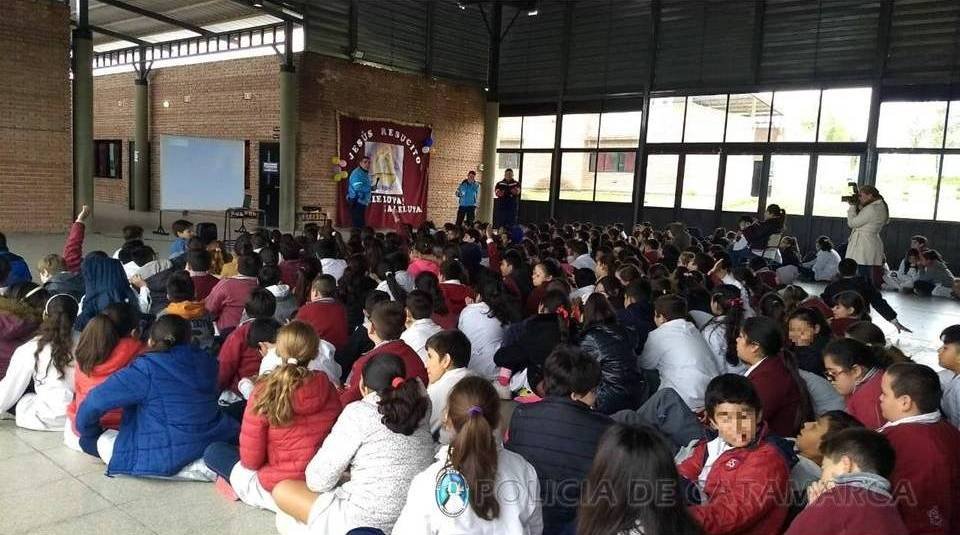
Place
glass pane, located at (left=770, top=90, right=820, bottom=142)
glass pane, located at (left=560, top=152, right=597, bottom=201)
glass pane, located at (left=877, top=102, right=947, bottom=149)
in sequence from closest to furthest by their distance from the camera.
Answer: glass pane, located at (left=877, top=102, right=947, bottom=149) < glass pane, located at (left=770, top=90, right=820, bottom=142) < glass pane, located at (left=560, top=152, right=597, bottom=201)

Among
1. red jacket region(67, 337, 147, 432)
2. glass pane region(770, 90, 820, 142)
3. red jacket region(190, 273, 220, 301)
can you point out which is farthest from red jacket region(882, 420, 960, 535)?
glass pane region(770, 90, 820, 142)

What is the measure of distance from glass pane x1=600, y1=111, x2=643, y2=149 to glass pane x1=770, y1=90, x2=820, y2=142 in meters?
2.84

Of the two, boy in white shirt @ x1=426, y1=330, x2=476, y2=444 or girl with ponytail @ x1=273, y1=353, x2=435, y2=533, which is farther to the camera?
boy in white shirt @ x1=426, y1=330, x2=476, y2=444

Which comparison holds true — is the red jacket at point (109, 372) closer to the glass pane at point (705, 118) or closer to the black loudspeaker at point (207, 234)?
the black loudspeaker at point (207, 234)

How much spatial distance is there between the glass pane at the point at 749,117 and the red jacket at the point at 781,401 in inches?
452

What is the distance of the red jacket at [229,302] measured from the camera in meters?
4.77

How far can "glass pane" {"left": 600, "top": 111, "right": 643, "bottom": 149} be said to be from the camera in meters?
15.2

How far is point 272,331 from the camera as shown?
11.4 ft

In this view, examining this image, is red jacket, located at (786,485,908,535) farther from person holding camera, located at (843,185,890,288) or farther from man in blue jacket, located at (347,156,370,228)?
man in blue jacket, located at (347,156,370,228)

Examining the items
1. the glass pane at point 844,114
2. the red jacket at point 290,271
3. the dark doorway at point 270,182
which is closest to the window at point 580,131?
the glass pane at point 844,114

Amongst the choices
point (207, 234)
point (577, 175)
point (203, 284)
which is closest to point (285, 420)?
point (203, 284)

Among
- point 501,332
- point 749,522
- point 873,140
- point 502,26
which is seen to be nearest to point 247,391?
point 501,332

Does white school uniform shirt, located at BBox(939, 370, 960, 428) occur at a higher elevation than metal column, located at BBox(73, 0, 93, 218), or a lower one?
lower

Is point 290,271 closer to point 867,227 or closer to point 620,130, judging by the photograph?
point 867,227
